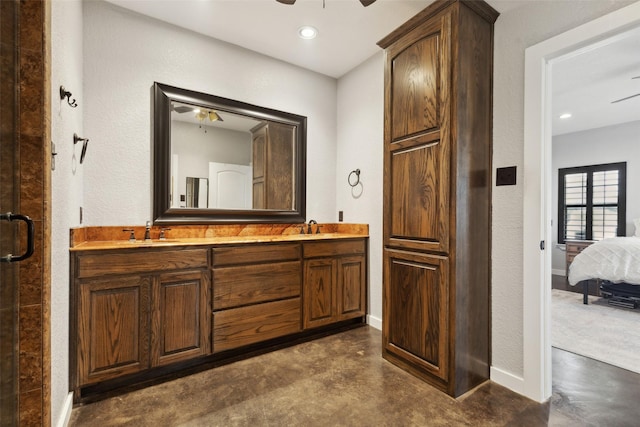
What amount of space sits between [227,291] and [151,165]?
1.22 metres

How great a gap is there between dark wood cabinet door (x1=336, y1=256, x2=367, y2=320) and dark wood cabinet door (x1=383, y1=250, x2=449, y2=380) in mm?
610

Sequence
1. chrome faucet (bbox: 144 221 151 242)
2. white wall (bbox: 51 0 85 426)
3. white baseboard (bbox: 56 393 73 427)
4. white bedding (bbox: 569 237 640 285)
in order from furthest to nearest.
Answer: white bedding (bbox: 569 237 640 285) < chrome faucet (bbox: 144 221 151 242) < white baseboard (bbox: 56 393 73 427) < white wall (bbox: 51 0 85 426)

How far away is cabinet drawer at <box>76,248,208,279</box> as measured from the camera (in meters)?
1.81

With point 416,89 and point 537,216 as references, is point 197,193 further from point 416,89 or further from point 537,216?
point 537,216

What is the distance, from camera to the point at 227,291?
89.6 inches

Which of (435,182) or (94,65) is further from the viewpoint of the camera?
(94,65)

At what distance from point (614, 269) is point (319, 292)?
11.9 feet

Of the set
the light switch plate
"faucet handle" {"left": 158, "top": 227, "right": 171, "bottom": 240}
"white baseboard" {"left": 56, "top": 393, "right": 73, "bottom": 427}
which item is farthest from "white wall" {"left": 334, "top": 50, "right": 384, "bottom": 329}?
"white baseboard" {"left": 56, "top": 393, "right": 73, "bottom": 427}

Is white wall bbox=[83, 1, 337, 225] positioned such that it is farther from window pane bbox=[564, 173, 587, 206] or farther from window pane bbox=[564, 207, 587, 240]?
window pane bbox=[564, 207, 587, 240]

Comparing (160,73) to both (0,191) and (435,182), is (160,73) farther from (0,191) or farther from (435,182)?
(435,182)

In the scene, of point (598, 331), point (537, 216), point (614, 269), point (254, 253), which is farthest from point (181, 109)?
point (614, 269)

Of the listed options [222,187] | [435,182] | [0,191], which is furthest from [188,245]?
[435,182]

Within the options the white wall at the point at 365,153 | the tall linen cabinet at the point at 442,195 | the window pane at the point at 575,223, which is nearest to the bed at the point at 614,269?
the window pane at the point at 575,223

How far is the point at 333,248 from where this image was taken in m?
2.86
